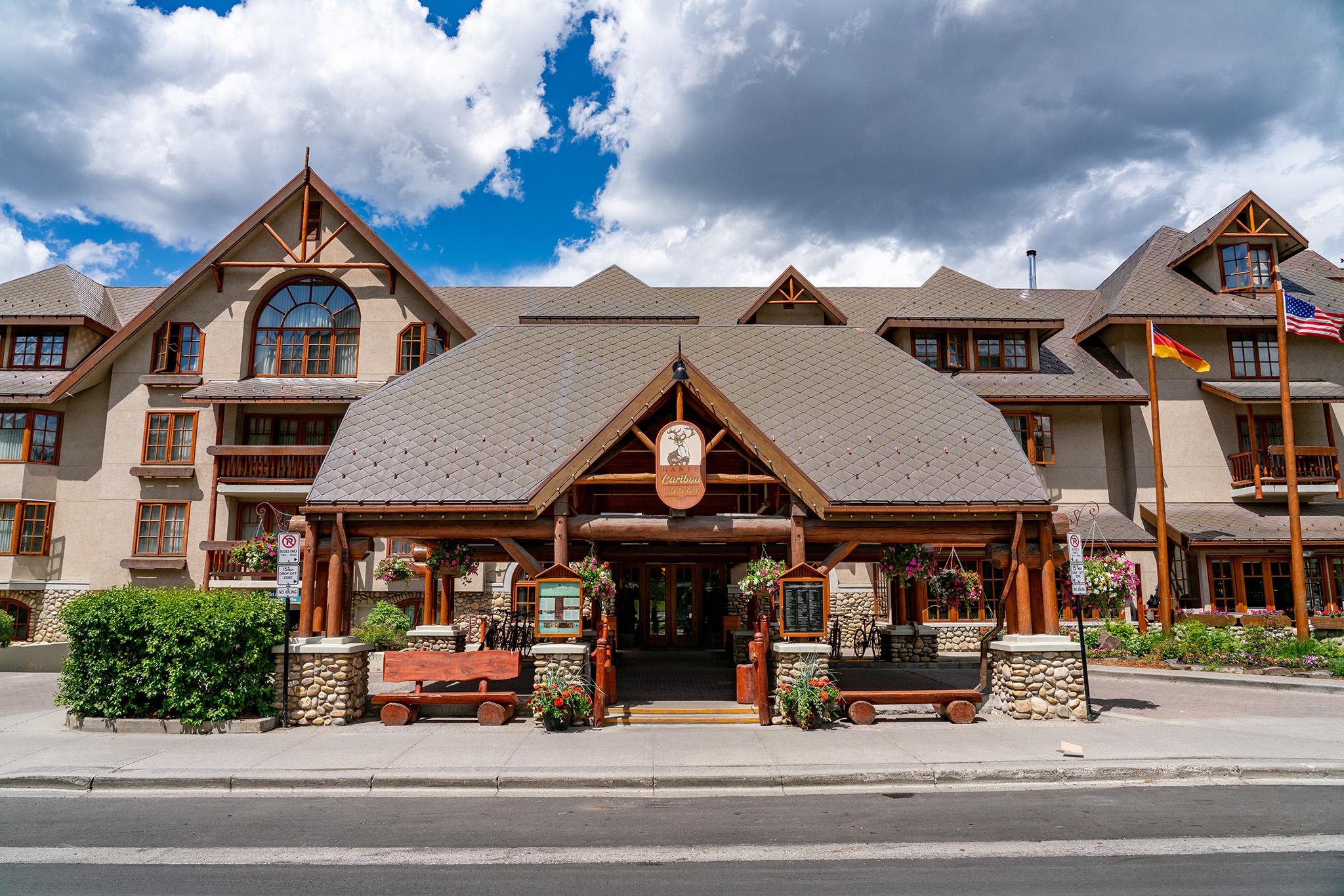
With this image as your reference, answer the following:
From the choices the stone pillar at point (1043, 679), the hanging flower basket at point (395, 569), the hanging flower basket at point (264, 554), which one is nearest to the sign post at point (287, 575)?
the hanging flower basket at point (264, 554)

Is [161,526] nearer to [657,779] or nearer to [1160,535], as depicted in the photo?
[657,779]

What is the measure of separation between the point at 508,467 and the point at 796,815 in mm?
8140

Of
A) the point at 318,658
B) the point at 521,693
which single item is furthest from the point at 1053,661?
the point at 318,658

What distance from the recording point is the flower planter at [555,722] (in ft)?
40.6

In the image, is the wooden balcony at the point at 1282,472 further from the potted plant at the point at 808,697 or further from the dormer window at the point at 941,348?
the potted plant at the point at 808,697

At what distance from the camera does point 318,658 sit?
13.2 meters

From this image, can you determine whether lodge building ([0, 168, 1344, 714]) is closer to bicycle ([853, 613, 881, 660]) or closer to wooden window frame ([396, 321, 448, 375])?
wooden window frame ([396, 321, 448, 375])

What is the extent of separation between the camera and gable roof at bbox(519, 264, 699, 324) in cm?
2609

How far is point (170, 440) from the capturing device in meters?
26.2

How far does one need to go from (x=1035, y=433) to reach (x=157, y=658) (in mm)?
23584

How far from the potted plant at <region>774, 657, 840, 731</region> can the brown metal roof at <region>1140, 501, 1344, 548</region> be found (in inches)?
647

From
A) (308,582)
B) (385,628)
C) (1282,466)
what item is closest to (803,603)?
(308,582)

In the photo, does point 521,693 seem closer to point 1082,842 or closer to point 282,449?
point 1082,842

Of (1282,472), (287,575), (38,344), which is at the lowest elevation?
(287,575)
